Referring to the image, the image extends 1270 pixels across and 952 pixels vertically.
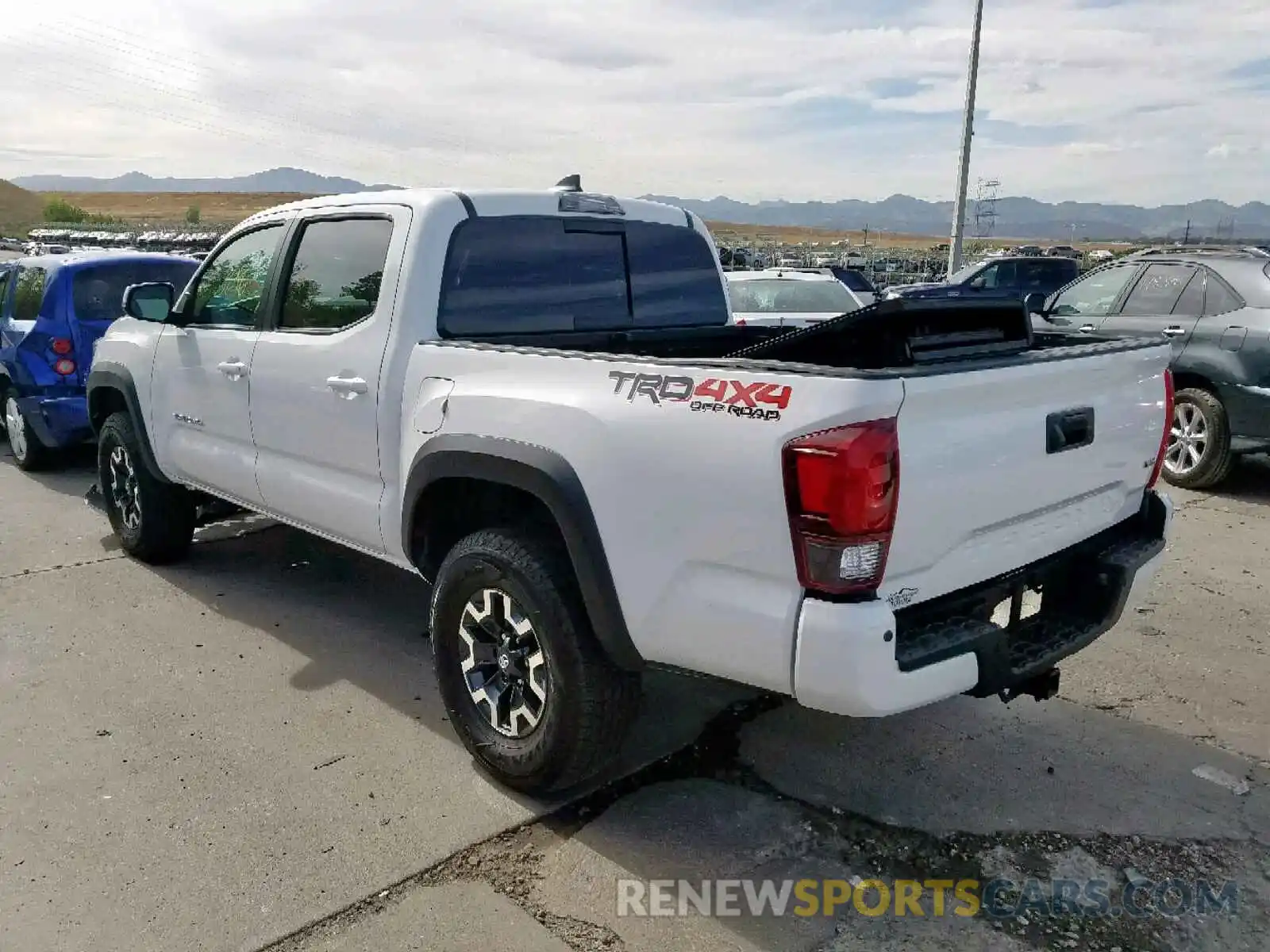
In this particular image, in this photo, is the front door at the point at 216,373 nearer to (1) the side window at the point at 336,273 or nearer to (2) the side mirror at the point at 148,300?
(2) the side mirror at the point at 148,300

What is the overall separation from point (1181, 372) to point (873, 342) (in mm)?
5801

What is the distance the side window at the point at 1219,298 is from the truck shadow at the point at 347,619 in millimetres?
5660

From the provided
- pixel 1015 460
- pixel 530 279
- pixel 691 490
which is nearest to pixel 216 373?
pixel 530 279

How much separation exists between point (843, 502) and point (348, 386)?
2.15m

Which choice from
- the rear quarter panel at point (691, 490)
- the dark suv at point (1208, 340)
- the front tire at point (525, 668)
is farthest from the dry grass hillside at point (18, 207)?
the rear quarter panel at point (691, 490)

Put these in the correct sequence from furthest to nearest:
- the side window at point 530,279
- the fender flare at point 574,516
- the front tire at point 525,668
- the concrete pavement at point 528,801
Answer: the side window at point 530,279
the front tire at point 525,668
the fender flare at point 574,516
the concrete pavement at point 528,801

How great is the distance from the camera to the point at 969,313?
10.3 feet

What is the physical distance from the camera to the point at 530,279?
3973 millimetres

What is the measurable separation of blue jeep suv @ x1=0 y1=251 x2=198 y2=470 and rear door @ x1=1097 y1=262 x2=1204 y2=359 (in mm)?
7618

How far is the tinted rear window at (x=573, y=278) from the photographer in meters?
3.78

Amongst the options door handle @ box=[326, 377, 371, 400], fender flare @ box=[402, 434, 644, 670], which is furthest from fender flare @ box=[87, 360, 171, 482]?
fender flare @ box=[402, 434, 644, 670]

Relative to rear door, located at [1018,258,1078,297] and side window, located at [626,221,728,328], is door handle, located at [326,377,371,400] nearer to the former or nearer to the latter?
side window, located at [626,221,728,328]

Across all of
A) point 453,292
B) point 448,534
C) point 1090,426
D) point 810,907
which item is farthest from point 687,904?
point 453,292

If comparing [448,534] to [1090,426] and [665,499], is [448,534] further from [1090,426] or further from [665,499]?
Answer: [1090,426]
